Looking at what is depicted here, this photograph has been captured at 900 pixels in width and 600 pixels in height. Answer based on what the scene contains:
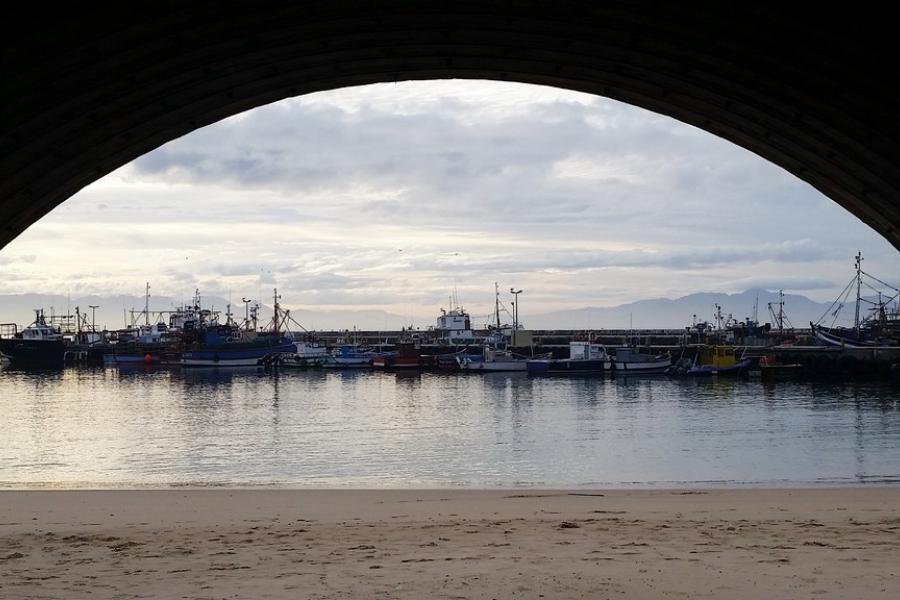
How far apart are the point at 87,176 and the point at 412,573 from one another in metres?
6.78

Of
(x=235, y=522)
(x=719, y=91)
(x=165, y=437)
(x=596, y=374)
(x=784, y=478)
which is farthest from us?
(x=596, y=374)

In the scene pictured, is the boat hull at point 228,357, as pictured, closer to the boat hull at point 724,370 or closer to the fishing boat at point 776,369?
the boat hull at point 724,370

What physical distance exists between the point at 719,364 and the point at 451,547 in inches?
3583

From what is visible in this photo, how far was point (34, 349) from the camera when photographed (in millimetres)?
133375

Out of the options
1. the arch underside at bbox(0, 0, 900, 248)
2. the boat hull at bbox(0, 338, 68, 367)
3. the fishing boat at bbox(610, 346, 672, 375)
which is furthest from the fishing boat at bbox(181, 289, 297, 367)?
the arch underside at bbox(0, 0, 900, 248)

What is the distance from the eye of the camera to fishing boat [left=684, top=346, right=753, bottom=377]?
9688 centimetres

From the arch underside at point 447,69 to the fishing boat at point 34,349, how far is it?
A: 135130 millimetres

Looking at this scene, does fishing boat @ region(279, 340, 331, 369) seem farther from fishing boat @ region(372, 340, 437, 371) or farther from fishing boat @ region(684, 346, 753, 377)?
fishing boat @ region(684, 346, 753, 377)

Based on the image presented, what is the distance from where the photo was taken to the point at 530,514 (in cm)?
1902

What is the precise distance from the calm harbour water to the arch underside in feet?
66.6

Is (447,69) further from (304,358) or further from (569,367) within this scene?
(304,358)

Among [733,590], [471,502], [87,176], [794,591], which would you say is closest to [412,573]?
[733,590]

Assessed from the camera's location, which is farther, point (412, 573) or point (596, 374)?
point (596, 374)

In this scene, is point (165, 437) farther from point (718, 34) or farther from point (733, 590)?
point (718, 34)
